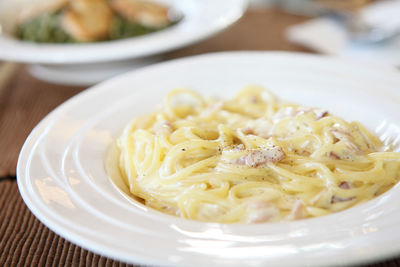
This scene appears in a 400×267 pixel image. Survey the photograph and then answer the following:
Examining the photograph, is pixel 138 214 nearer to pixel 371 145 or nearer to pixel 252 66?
pixel 371 145

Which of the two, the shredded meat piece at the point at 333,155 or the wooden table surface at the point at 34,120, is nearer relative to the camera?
the wooden table surface at the point at 34,120

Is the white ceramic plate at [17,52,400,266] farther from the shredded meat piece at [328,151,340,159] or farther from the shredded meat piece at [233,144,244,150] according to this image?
the shredded meat piece at [233,144,244,150]

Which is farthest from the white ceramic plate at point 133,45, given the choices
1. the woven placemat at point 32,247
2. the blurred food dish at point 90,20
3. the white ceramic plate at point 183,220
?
the woven placemat at point 32,247

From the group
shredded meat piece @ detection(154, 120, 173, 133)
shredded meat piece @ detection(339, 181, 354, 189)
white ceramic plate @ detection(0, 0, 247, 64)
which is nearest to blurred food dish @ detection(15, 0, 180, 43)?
white ceramic plate @ detection(0, 0, 247, 64)

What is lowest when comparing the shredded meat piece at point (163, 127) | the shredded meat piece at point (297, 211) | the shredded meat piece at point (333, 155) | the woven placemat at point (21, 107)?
the woven placemat at point (21, 107)

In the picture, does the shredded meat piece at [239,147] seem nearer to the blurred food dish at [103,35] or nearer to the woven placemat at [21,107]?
the woven placemat at [21,107]

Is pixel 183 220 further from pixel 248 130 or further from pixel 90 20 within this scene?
pixel 90 20
